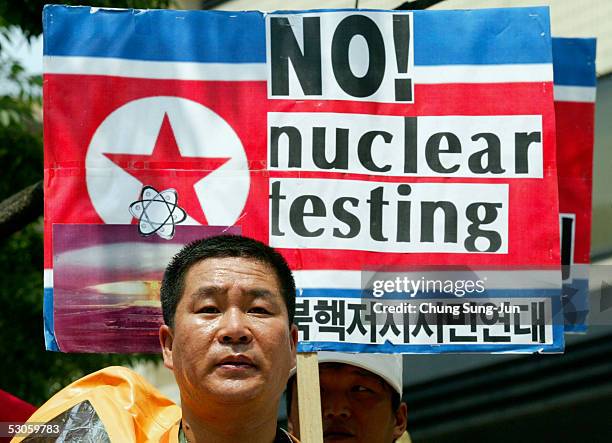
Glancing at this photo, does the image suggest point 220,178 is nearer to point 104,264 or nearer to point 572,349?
point 104,264

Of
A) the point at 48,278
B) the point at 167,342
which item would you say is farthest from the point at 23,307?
the point at 167,342

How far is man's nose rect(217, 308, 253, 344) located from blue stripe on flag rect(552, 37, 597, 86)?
199 centimetres

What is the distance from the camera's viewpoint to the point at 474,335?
3967 millimetres

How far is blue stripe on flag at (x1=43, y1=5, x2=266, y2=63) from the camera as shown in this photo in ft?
13.5

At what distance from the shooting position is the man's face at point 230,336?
2.89 m

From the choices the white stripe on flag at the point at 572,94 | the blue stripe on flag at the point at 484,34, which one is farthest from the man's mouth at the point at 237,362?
the white stripe on flag at the point at 572,94

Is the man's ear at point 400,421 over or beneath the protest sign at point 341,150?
beneath

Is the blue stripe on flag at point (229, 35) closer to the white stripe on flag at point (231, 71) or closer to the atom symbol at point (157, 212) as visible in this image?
the white stripe on flag at point (231, 71)

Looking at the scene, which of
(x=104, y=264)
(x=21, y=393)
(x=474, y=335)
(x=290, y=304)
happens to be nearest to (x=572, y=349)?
(x=21, y=393)

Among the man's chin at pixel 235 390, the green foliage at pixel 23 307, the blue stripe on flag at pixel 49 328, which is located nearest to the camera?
the man's chin at pixel 235 390

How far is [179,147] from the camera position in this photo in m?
4.05

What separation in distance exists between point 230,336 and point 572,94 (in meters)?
2.06

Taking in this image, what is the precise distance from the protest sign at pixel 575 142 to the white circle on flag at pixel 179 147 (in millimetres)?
1140

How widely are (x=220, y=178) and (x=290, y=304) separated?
967 millimetres
